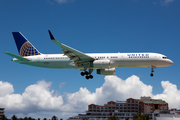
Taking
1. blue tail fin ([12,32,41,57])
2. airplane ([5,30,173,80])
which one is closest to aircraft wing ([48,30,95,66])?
airplane ([5,30,173,80])

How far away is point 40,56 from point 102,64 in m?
15.3

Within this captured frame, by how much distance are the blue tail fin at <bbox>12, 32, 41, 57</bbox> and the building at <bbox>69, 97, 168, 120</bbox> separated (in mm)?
93345

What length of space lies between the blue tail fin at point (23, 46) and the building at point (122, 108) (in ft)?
306

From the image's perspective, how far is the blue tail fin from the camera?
56.6 metres

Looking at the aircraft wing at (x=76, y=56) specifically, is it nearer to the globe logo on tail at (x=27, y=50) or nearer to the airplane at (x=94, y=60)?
the airplane at (x=94, y=60)

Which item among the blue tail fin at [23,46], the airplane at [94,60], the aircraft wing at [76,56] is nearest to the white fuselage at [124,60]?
the airplane at [94,60]

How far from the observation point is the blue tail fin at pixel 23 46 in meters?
56.6

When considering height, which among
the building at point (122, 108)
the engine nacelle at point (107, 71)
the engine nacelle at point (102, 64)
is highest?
the engine nacelle at point (102, 64)

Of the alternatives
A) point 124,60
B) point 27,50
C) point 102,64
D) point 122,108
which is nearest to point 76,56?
point 102,64

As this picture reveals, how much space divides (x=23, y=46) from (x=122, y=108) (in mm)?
112563

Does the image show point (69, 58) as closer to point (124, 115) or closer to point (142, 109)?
point (124, 115)

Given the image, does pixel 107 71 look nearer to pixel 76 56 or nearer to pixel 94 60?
pixel 94 60

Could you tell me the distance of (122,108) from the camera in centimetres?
15725

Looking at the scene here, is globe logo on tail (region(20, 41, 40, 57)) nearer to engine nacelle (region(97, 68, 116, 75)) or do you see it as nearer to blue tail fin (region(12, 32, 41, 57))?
blue tail fin (region(12, 32, 41, 57))
